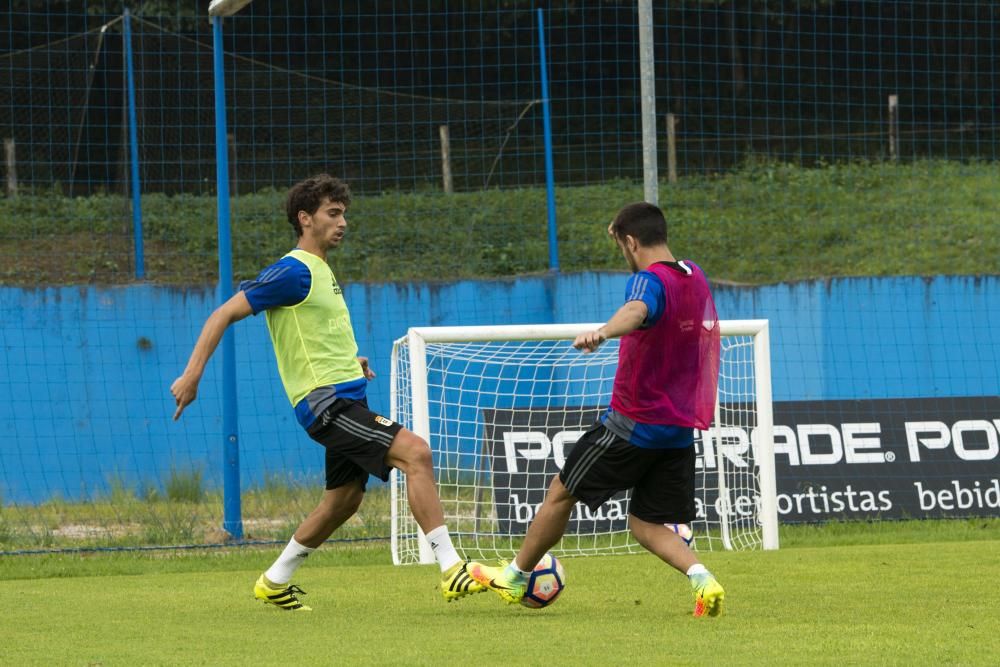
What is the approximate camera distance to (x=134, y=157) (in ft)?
51.0

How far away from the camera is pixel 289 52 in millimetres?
20844

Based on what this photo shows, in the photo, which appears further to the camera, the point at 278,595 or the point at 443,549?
the point at 278,595

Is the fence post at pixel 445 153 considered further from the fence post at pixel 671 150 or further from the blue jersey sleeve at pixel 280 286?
the blue jersey sleeve at pixel 280 286

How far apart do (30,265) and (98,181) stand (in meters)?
1.23

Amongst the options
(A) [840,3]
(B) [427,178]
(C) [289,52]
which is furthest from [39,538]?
(A) [840,3]

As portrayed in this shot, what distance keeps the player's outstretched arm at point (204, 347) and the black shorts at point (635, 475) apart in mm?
1568

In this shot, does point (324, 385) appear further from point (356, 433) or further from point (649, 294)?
point (649, 294)

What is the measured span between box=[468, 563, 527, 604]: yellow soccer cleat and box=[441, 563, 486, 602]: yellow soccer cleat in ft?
0.12

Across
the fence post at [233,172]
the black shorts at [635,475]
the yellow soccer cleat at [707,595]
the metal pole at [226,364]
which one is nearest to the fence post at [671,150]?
the fence post at [233,172]

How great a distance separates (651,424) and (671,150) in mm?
14042

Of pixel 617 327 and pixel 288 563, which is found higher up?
pixel 617 327

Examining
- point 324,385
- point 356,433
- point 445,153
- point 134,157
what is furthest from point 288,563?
point 445,153

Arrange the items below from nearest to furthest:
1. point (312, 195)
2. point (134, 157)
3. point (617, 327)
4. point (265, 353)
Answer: point (617, 327) < point (312, 195) < point (265, 353) < point (134, 157)

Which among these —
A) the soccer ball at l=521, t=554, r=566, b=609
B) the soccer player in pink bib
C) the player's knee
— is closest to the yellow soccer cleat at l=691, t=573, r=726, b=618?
the soccer player in pink bib
